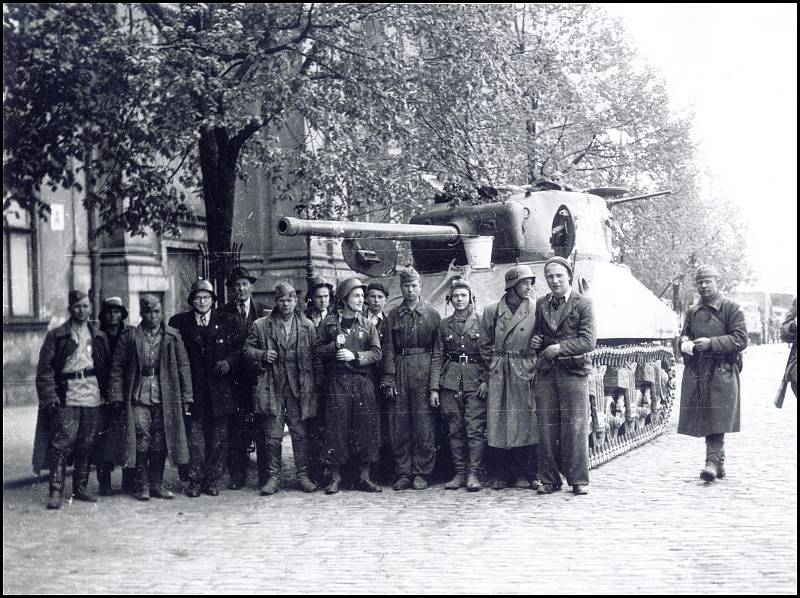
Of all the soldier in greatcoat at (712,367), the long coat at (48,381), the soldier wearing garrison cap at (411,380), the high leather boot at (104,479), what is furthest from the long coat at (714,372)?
the long coat at (48,381)

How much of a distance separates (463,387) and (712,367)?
2437mm

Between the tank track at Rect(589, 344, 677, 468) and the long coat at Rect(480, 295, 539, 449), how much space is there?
142 cm

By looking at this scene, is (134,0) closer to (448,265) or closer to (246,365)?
(246,365)

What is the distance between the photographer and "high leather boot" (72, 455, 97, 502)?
7.91m

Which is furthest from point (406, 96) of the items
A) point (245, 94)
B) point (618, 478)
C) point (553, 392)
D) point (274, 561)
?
point (274, 561)

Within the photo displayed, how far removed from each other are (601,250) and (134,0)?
6819 millimetres

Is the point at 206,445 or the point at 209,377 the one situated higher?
the point at 209,377

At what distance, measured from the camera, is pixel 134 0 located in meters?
7.66

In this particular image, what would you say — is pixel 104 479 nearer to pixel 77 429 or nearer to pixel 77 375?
pixel 77 429

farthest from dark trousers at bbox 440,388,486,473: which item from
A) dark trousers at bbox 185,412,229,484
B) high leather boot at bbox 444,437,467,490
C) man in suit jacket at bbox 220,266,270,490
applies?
dark trousers at bbox 185,412,229,484

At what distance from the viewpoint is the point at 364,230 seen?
32.1 feet

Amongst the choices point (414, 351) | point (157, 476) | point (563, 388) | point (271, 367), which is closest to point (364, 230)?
point (414, 351)

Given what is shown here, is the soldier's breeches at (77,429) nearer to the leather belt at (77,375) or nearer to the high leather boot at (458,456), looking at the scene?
the leather belt at (77,375)

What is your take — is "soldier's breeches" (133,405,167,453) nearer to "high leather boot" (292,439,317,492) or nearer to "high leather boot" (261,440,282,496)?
"high leather boot" (261,440,282,496)
